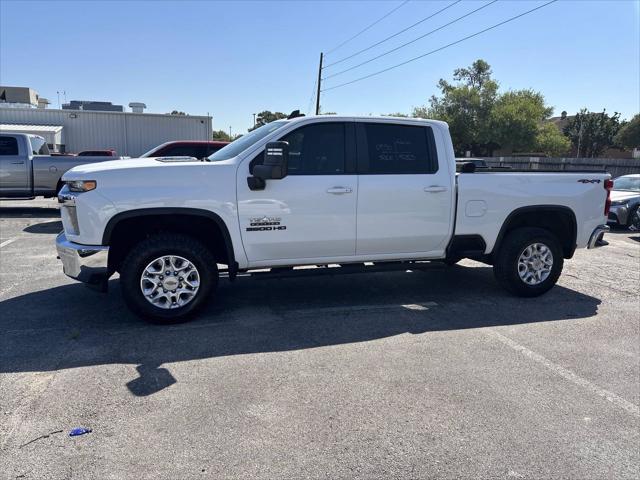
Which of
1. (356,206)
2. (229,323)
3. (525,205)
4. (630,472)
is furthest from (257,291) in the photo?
(630,472)

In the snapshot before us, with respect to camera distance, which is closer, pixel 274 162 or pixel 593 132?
pixel 274 162

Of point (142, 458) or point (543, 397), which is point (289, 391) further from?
point (543, 397)

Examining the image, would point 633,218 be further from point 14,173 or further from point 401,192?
point 14,173

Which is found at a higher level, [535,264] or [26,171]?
[26,171]

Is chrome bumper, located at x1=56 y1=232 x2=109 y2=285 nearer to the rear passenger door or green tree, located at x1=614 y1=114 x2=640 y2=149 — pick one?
the rear passenger door

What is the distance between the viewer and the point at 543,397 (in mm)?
3834

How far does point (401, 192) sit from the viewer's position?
18.5 feet

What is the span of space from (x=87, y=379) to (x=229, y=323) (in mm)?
1596

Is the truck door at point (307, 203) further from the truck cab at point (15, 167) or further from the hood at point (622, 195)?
the hood at point (622, 195)

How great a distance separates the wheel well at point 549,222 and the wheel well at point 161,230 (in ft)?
10.9

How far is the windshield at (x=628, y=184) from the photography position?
1434 cm

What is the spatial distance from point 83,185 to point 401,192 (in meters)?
3.25

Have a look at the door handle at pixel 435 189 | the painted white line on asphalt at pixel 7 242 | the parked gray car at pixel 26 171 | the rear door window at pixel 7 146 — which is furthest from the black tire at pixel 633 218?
the rear door window at pixel 7 146

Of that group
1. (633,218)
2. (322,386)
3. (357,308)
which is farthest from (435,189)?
(633,218)
